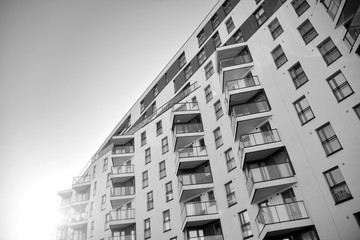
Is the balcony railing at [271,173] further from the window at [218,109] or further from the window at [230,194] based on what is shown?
the window at [218,109]

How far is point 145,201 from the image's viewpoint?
93.0 ft

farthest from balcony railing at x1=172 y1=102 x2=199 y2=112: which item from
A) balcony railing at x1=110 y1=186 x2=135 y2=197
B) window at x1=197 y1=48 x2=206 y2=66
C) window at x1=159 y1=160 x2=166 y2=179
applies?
balcony railing at x1=110 y1=186 x2=135 y2=197

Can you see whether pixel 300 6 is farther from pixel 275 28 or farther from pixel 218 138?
pixel 218 138

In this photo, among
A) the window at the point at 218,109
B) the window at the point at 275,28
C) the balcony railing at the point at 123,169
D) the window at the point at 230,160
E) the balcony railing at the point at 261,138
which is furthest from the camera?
the balcony railing at the point at 123,169

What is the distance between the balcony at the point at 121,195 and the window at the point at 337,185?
67.1 ft

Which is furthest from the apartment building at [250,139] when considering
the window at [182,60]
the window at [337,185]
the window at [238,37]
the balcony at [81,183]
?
the balcony at [81,183]

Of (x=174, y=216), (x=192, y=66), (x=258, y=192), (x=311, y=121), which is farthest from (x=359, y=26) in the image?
(x=174, y=216)

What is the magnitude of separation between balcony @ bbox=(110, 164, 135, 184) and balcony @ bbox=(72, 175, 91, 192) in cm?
894

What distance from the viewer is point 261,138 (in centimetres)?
1959

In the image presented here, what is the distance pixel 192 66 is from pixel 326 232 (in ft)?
70.3

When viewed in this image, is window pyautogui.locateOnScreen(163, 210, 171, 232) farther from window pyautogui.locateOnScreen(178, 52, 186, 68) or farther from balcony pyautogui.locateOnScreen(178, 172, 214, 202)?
window pyautogui.locateOnScreen(178, 52, 186, 68)

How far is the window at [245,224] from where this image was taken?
1870 cm

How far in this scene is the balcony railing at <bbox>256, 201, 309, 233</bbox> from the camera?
52.1 feet

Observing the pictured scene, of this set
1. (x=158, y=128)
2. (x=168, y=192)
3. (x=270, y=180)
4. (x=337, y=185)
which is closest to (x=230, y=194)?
(x=270, y=180)
